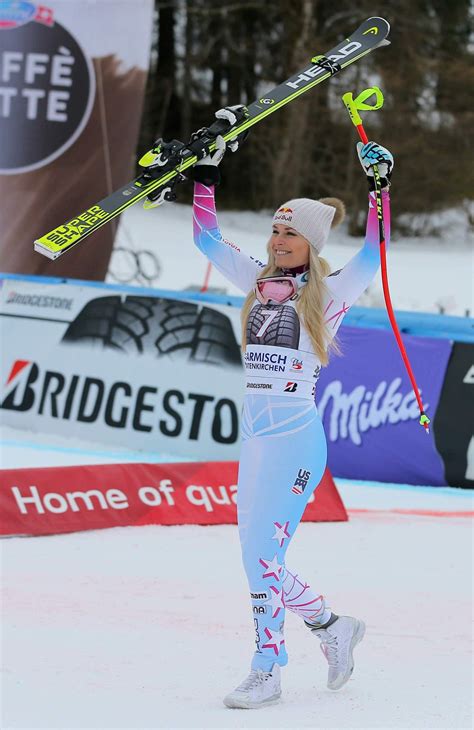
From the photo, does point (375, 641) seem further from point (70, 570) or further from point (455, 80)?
point (455, 80)

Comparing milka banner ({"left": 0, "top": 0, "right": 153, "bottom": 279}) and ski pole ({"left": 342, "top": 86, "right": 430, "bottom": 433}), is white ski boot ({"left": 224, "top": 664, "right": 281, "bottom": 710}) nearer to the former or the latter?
ski pole ({"left": 342, "top": 86, "right": 430, "bottom": 433})

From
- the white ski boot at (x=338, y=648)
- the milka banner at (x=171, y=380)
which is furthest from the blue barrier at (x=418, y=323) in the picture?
the white ski boot at (x=338, y=648)

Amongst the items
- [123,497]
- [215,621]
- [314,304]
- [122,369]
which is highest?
[314,304]

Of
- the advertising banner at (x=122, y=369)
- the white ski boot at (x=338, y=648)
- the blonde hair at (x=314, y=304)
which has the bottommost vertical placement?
the advertising banner at (x=122, y=369)

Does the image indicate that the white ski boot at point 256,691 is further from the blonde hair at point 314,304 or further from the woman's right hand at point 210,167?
the woman's right hand at point 210,167

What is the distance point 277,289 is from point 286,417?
509mm

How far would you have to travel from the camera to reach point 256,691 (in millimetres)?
4391

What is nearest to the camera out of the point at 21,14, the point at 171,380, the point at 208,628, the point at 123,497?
the point at 208,628

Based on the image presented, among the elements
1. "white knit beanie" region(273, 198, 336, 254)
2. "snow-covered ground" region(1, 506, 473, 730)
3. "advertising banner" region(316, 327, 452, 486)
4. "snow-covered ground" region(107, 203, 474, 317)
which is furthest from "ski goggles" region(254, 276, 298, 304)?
"snow-covered ground" region(107, 203, 474, 317)

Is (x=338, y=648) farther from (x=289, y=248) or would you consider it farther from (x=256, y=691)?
(x=289, y=248)

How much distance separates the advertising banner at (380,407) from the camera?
29.8 ft

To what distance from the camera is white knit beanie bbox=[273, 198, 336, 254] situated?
4660 mm

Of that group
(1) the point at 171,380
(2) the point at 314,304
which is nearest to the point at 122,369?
(1) the point at 171,380

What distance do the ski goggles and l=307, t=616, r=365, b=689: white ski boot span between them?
50.5 inches
